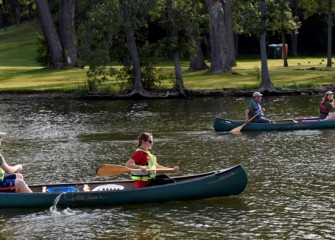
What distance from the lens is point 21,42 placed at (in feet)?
330

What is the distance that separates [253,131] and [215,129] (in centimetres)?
157

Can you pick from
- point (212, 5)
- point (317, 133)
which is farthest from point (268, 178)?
point (212, 5)

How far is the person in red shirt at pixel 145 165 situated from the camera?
17844 mm

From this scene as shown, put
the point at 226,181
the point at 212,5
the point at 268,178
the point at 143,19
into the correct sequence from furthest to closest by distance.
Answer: the point at 212,5
the point at 143,19
the point at 268,178
the point at 226,181

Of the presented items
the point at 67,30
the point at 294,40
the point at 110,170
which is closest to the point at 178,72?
the point at 67,30

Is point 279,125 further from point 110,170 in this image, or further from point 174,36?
point 174,36

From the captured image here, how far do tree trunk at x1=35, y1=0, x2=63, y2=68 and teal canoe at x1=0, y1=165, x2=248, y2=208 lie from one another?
4555 centimetres

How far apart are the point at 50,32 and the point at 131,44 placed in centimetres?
1943

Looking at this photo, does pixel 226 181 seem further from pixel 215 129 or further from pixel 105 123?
pixel 105 123

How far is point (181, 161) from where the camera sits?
2445 cm

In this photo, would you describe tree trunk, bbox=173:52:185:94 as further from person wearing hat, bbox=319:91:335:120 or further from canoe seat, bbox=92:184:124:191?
canoe seat, bbox=92:184:124:191

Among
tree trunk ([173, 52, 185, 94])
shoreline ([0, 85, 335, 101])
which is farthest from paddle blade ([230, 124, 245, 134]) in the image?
tree trunk ([173, 52, 185, 94])

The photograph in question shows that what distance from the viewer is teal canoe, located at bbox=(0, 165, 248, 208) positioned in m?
18.0

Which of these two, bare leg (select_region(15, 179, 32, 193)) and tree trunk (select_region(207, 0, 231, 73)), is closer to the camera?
bare leg (select_region(15, 179, 32, 193))
